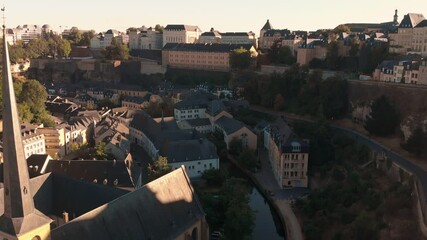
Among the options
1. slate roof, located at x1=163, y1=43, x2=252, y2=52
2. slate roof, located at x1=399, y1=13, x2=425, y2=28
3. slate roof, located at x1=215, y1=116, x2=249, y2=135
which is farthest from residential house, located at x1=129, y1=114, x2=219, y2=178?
slate roof, located at x1=163, y1=43, x2=252, y2=52

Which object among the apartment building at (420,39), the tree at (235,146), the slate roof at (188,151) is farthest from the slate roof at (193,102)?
the apartment building at (420,39)

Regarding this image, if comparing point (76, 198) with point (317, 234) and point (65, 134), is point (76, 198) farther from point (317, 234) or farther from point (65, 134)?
point (65, 134)

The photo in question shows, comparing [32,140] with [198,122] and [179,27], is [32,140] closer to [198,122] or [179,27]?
[198,122]

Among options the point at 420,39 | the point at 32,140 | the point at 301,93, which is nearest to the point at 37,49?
the point at 32,140

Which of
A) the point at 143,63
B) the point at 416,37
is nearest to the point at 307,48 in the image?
the point at 416,37

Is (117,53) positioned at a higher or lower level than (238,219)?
higher

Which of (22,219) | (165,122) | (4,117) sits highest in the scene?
(4,117)

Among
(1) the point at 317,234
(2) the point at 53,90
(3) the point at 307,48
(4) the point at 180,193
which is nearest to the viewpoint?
(4) the point at 180,193
